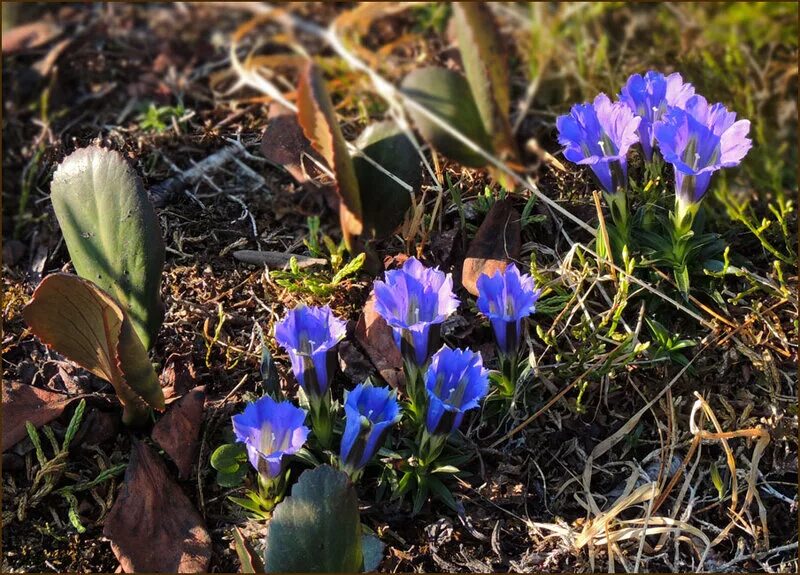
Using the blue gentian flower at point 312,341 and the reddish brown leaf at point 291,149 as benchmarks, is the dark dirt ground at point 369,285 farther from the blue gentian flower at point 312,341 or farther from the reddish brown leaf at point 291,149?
the blue gentian flower at point 312,341

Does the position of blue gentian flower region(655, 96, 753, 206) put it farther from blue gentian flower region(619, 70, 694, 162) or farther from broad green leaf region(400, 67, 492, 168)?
broad green leaf region(400, 67, 492, 168)

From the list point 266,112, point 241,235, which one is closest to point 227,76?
point 266,112

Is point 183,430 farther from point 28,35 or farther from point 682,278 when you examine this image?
point 28,35

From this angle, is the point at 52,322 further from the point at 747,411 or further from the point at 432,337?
the point at 747,411

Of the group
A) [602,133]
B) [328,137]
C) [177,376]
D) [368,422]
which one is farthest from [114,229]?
[602,133]

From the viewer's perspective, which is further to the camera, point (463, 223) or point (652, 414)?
point (463, 223)

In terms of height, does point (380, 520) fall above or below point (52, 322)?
below
